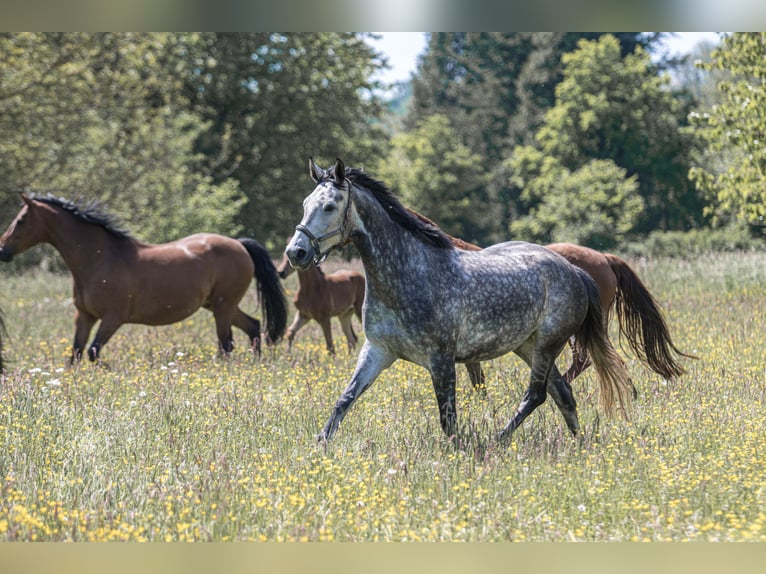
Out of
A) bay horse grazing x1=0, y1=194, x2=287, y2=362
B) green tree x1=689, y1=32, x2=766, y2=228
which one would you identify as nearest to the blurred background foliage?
green tree x1=689, y1=32, x2=766, y2=228

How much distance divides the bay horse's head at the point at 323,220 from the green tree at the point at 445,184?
3501cm

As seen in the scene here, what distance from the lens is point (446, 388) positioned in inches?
232

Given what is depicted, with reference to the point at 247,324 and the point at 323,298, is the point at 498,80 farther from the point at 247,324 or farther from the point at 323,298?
the point at 247,324

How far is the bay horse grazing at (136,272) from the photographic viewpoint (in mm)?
9484

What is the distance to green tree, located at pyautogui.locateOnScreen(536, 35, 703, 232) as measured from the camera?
3638 cm

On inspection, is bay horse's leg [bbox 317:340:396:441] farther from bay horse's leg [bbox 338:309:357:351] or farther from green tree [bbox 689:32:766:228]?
green tree [bbox 689:32:766:228]

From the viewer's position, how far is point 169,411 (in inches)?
266

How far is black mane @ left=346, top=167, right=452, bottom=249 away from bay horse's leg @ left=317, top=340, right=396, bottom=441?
0.81 meters

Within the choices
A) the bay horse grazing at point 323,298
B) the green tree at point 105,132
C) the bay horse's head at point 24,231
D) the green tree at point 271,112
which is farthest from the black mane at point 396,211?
the green tree at point 271,112

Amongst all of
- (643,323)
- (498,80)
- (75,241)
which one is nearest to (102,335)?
(75,241)

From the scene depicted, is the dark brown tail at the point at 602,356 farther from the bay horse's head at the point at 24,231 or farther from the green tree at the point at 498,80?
the green tree at the point at 498,80

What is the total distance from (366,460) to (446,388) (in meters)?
0.79

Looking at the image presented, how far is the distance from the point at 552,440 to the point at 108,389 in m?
3.81

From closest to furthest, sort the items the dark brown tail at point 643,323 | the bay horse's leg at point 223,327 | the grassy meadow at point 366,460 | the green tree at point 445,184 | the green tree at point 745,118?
the grassy meadow at point 366,460 < the dark brown tail at point 643,323 < the bay horse's leg at point 223,327 < the green tree at point 745,118 < the green tree at point 445,184
